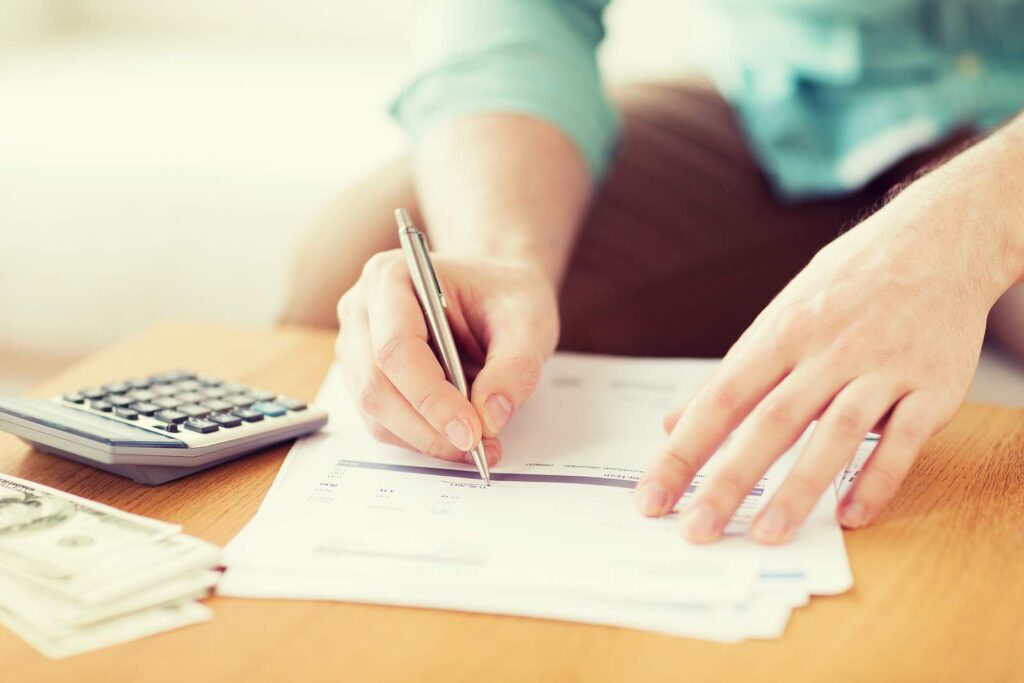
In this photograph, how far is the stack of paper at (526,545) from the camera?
16.9 inches

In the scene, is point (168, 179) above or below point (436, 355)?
below

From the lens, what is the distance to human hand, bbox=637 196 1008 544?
48cm

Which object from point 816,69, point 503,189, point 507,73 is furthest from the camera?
point 816,69

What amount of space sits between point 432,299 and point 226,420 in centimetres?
14

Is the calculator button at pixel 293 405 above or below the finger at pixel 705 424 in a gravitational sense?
below

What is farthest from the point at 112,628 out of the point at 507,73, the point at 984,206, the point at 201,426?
the point at 507,73

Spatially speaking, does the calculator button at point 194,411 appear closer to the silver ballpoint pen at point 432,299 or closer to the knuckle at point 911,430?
the silver ballpoint pen at point 432,299

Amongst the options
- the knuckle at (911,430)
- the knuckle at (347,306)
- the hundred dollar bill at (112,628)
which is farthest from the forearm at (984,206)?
the hundred dollar bill at (112,628)

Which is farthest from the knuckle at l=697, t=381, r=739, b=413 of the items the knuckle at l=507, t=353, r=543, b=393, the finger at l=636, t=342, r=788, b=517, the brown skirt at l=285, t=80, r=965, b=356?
the brown skirt at l=285, t=80, r=965, b=356

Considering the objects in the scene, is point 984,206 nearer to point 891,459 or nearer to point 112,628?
point 891,459

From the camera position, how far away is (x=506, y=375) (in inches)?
22.3

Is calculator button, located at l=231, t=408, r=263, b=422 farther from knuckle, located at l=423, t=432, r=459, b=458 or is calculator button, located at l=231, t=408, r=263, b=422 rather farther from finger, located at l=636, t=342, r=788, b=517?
finger, located at l=636, t=342, r=788, b=517

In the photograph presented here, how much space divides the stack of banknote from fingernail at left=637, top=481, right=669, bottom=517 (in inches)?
7.9

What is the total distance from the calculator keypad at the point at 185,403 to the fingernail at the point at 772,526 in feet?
0.93
